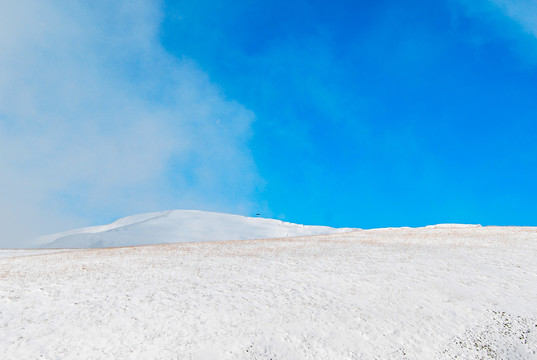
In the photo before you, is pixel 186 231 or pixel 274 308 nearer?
pixel 274 308

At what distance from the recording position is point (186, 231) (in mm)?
112188

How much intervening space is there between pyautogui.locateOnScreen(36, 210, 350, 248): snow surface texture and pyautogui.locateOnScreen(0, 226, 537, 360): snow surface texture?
3171 inches

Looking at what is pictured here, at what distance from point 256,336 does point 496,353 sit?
9.71 meters

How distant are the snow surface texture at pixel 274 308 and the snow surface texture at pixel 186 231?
8054 cm

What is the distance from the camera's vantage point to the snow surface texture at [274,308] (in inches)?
556

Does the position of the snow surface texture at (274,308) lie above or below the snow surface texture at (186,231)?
below

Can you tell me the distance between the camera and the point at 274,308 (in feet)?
56.2

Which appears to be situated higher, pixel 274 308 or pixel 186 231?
pixel 186 231

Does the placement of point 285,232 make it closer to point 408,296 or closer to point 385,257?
point 385,257

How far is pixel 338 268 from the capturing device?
24359mm

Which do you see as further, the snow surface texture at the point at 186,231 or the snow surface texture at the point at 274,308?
the snow surface texture at the point at 186,231

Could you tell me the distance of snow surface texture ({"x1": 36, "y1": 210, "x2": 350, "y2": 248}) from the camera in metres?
103

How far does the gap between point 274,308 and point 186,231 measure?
98975mm

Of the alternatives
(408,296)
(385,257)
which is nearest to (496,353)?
(408,296)
